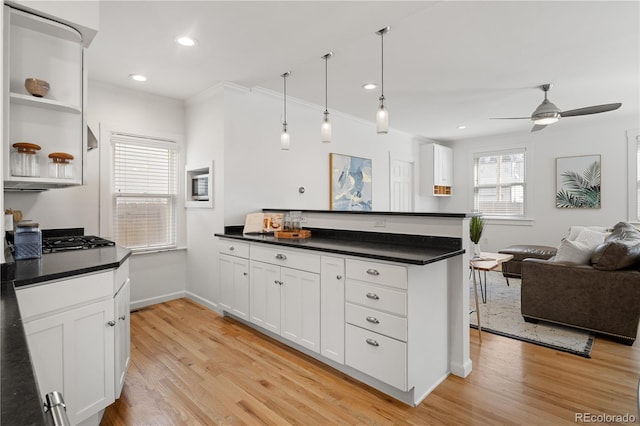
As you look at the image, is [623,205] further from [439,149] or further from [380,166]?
[380,166]

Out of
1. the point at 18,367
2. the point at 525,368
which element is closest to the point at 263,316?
the point at 525,368

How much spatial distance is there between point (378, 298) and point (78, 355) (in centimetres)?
170

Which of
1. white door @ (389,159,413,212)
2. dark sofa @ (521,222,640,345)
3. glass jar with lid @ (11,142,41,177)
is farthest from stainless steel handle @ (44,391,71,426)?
white door @ (389,159,413,212)

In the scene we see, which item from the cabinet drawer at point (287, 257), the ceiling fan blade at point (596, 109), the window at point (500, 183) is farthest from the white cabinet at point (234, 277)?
the window at point (500, 183)

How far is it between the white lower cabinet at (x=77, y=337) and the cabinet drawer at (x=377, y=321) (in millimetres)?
1468

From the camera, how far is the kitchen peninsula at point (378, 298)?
6.89 ft

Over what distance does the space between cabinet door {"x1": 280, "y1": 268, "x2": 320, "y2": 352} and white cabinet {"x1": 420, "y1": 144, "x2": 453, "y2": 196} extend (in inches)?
208

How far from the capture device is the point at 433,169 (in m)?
7.18

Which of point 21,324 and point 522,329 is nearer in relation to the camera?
point 21,324

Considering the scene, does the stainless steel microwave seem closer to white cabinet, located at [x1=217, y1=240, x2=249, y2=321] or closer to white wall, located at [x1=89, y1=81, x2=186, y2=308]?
white wall, located at [x1=89, y1=81, x2=186, y2=308]

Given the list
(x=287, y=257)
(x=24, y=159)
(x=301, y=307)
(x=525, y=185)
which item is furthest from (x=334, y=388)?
(x=525, y=185)

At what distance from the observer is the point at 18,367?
72 centimetres

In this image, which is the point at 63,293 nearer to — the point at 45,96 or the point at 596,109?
the point at 45,96
